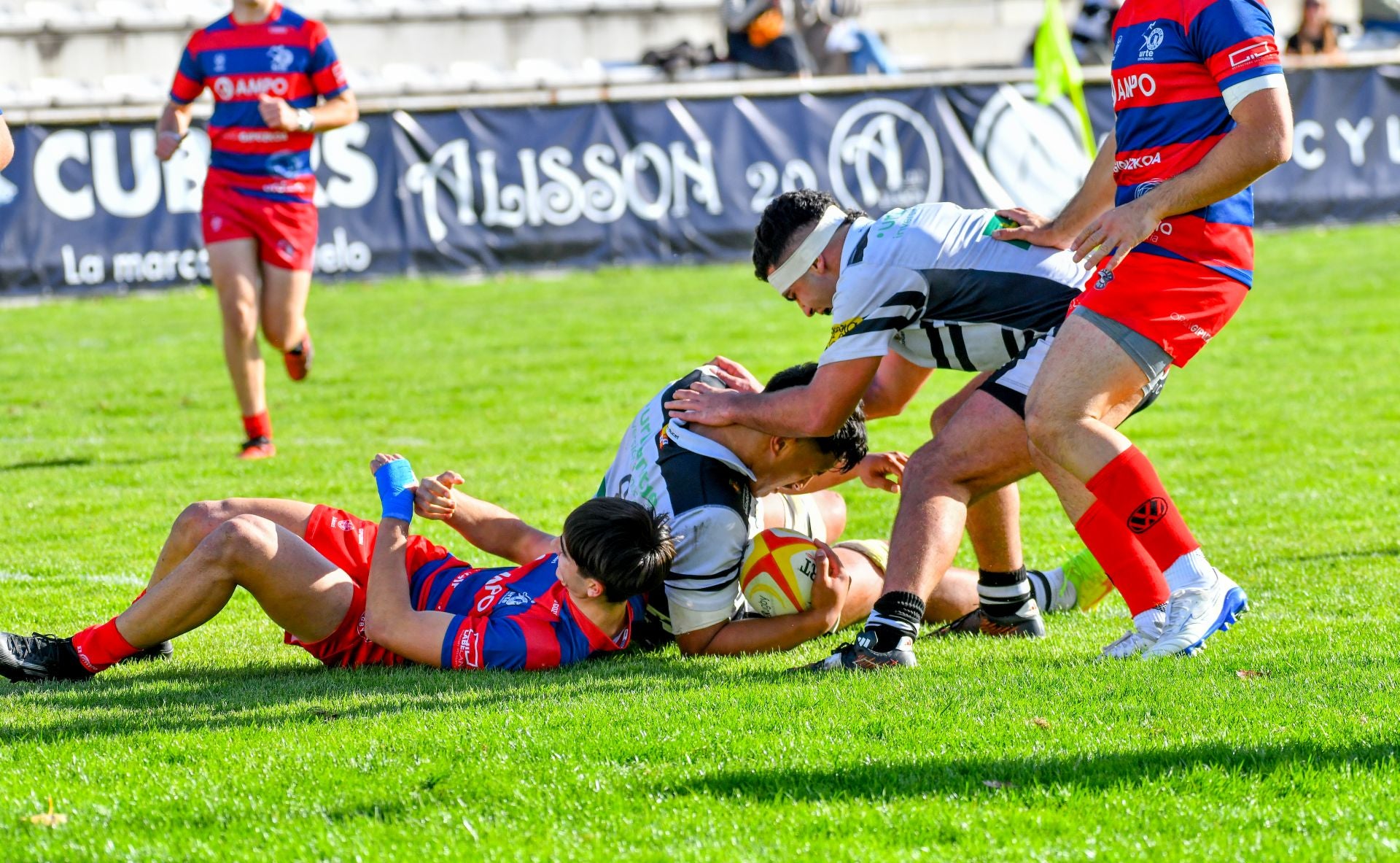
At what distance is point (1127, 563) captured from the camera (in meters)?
4.87

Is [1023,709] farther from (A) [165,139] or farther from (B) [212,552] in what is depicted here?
(A) [165,139]

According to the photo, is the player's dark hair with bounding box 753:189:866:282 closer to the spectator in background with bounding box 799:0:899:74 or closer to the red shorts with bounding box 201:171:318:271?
the red shorts with bounding box 201:171:318:271

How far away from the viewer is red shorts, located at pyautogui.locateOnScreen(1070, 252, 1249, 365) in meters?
4.52

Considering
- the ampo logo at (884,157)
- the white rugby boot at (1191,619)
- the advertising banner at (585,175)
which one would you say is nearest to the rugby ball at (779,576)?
the white rugby boot at (1191,619)

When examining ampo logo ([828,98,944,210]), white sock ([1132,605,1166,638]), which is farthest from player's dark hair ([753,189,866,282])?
ampo logo ([828,98,944,210])

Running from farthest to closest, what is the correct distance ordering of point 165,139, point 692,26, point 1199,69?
point 692,26 → point 165,139 → point 1199,69

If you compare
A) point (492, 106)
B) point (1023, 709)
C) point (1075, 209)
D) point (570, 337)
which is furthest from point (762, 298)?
point (1023, 709)

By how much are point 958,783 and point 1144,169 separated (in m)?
2.07

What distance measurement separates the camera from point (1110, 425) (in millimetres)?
4734

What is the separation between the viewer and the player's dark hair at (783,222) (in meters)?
5.09

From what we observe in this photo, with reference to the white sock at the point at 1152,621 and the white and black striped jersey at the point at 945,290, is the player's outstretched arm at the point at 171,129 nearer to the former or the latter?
the white and black striped jersey at the point at 945,290

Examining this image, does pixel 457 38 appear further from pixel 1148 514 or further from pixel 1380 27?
pixel 1148 514

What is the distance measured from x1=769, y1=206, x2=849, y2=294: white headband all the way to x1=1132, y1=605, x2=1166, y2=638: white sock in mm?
1481

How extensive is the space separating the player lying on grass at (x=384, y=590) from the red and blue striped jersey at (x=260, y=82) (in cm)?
436
